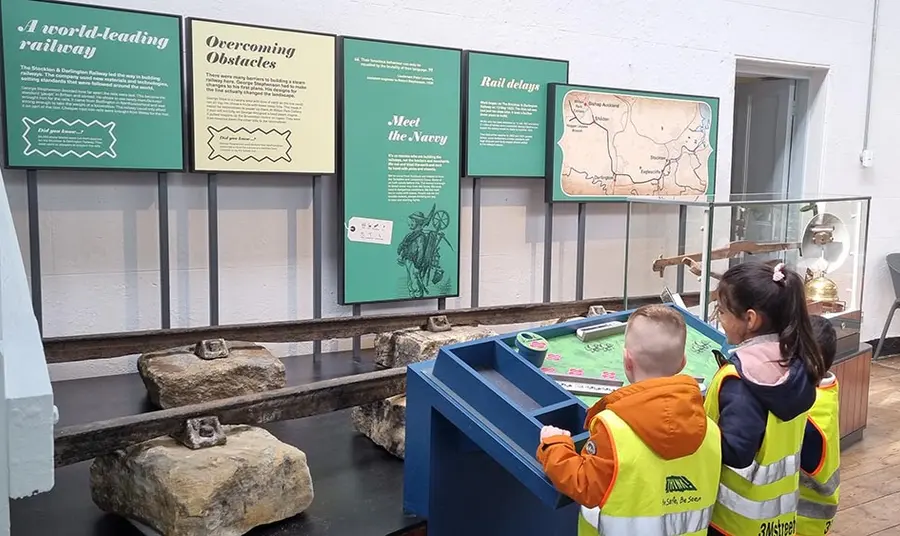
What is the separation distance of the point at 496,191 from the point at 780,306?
3.19 m

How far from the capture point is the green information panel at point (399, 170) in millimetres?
4371

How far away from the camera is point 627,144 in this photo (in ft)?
17.7

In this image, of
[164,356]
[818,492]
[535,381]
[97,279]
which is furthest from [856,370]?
[97,279]

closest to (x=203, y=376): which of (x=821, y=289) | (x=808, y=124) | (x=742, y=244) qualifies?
(x=742, y=244)

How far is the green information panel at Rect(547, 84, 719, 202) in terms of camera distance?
5.10 m

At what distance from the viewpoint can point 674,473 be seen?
1796mm

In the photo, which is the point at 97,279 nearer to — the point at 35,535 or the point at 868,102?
the point at 35,535

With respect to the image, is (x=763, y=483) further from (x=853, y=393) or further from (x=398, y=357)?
(x=853, y=393)

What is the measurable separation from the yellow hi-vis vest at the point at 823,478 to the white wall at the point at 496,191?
135cm

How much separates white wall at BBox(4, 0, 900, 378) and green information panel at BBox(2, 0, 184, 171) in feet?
0.86

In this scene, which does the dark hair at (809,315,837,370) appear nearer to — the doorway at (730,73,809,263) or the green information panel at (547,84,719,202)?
the green information panel at (547,84,719,202)

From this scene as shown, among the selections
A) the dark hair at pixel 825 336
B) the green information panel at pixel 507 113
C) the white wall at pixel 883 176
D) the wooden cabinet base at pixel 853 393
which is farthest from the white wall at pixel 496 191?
the wooden cabinet base at pixel 853 393

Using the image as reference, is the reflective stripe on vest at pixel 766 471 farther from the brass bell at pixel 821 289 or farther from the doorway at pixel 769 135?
the doorway at pixel 769 135

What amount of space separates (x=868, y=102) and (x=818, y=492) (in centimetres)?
558
